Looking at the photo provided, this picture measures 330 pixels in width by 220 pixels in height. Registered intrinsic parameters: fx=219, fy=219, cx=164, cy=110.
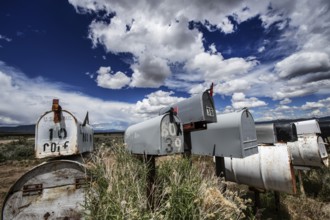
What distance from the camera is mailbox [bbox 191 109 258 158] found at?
12.9 feet

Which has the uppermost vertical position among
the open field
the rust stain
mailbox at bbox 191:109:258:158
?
the rust stain

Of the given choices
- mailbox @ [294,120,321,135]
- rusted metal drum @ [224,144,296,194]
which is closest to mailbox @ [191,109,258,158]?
rusted metal drum @ [224,144,296,194]

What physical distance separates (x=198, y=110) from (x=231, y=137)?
800 mm

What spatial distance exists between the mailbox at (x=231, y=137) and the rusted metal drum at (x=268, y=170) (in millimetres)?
509

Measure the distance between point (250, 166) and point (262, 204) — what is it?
1558mm

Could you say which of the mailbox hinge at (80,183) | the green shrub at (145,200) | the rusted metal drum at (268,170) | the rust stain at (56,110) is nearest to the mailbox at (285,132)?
the rusted metal drum at (268,170)

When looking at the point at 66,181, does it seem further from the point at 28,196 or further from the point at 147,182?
the point at 147,182

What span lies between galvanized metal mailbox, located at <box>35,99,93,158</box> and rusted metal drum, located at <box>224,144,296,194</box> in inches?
142

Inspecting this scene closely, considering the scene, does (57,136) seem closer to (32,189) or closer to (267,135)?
(32,189)

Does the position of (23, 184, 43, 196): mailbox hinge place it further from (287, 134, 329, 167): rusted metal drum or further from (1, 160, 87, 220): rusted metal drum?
(287, 134, 329, 167): rusted metal drum

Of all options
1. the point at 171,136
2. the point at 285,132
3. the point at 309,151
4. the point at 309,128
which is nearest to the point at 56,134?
the point at 171,136

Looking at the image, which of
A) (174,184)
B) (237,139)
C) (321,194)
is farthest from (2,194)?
(321,194)

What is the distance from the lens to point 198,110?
3.99m

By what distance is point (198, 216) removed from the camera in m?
2.57
